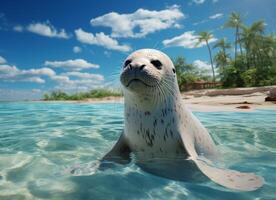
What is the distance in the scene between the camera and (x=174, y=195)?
2.15 meters

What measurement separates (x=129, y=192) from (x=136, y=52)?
1406 mm

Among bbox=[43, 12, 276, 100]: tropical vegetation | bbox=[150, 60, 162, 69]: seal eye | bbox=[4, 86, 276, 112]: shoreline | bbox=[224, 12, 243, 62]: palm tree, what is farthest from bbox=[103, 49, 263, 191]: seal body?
bbox=[224, 12, 243, 62]: palm tree

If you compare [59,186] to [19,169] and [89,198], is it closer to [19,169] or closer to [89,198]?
[89,198]

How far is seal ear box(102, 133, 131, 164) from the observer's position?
310cm

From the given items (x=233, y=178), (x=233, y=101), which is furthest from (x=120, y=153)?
(x=233, y=101)

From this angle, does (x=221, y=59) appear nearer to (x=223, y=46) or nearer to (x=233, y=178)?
(x=223, y=46)

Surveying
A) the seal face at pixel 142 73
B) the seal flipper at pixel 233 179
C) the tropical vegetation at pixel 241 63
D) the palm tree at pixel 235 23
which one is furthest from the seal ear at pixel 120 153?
the palm tree at pixel 235 23

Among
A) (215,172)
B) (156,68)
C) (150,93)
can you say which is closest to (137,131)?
(150,93)

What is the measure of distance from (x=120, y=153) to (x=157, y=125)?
0.54 m

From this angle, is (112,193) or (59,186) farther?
(59,186)

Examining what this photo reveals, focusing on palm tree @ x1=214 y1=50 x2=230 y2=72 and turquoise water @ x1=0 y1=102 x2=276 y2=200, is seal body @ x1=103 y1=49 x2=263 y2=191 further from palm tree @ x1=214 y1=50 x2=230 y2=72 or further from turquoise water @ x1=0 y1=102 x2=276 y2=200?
palm tree @ x1=214 y1=50 x2=230 y2=72

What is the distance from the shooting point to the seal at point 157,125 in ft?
8.84

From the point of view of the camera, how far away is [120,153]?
3.20 m

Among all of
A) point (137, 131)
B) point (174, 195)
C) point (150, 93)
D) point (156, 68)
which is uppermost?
point (156, 68)
